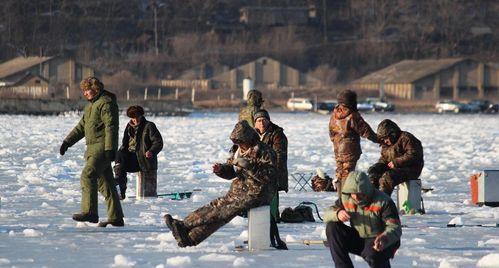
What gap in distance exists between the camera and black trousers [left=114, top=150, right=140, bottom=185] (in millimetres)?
19141

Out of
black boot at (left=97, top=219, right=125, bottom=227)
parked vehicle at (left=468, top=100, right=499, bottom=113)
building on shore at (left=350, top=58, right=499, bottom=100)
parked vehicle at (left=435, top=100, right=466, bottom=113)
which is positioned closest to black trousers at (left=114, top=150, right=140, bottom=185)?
black boot at (left=97, top=219, right=125, bottom=227)

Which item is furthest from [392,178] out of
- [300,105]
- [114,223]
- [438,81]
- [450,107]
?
[438,81]

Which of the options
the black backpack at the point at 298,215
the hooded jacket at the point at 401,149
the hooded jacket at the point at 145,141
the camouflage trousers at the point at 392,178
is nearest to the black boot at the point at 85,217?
the black backpack at the point at 298,215

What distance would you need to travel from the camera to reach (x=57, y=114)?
235 ft

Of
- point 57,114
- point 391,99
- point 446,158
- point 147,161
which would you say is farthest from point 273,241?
point 391,99

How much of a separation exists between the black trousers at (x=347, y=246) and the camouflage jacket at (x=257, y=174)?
1.99m

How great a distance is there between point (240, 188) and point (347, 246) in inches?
89.2

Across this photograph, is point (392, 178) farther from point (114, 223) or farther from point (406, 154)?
point (114, 223)

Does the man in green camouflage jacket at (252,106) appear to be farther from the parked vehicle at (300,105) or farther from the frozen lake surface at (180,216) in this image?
the parked vehicle at (300,105)

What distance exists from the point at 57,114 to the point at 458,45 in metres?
106

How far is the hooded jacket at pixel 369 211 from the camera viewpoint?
11234 millimetres

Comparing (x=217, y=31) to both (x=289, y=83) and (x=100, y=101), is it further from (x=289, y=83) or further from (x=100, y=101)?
Answer: (x=100, y=101)

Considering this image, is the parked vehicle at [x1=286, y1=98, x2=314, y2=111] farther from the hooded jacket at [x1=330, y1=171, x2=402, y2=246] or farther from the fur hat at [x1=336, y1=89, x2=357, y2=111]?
the hooded jacket at [x1=330, y1=171, x2=402, y2=246]

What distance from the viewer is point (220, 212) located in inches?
539
